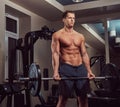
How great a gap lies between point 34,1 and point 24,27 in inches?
33.5

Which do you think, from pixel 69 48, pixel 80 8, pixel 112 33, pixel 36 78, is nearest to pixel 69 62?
pixel 69 48

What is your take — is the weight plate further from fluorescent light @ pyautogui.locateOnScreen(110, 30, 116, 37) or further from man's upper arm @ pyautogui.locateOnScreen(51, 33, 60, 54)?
fluorescent light @ pyautogui.locateOnScreen(110, 30, 116, 37)

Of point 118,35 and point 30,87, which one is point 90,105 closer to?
point 30,87

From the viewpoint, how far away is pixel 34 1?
→ 203 inches

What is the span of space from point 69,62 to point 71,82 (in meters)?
0.26

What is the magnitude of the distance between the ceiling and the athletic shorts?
236 centimetres

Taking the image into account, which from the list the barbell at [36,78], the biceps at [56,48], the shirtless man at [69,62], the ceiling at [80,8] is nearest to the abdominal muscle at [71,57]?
the shirtless man at [69,62]

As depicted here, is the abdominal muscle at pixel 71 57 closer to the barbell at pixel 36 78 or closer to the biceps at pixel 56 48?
the biceps at pixel 56 48

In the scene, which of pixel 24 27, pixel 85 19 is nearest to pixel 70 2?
pixel 85 19

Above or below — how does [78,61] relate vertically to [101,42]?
below

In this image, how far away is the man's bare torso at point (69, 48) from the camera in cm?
326

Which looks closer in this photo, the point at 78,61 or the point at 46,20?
the point at 78,61

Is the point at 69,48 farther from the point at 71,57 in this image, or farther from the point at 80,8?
the point at 80,8

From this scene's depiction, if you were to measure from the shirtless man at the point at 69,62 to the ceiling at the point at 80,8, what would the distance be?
2047 millimetres
